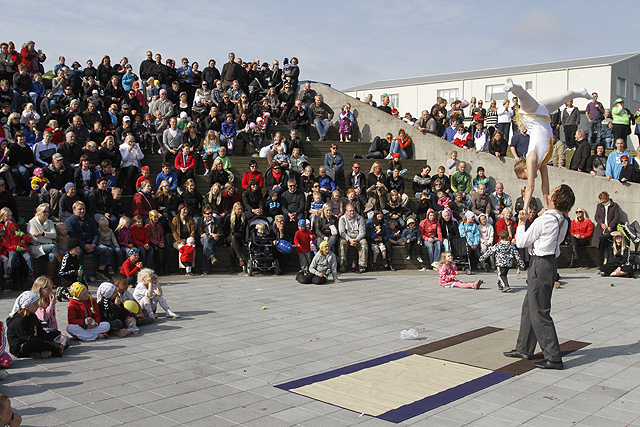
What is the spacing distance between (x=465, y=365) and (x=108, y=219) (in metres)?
Answer: 8.69

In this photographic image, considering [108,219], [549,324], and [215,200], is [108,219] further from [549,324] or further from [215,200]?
[549,324]

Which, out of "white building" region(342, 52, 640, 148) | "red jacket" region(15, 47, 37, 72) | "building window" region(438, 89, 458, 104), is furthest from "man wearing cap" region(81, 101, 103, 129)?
"building window" region(438, 89, 458, 104)

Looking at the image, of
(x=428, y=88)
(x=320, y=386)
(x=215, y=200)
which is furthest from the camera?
(x=428, y=88)

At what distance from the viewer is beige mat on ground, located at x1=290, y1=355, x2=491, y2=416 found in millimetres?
5367

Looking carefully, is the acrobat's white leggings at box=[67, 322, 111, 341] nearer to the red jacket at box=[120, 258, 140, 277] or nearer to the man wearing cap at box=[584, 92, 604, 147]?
the red jacket at box=[120, 258, 140, 277]

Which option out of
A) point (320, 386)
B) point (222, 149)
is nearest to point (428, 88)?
point (222, 149)

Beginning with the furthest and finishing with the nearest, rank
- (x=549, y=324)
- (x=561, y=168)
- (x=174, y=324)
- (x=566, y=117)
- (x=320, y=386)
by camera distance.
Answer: (x=566, y=117), (x=561, y=168), (x=174, y=324), (x=549, y=324), (x=320, y=386)

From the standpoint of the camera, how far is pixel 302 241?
43.6ft

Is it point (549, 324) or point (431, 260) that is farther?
point (431, 260)

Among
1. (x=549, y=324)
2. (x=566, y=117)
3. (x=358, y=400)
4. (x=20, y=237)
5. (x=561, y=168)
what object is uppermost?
(x=566, y=117)

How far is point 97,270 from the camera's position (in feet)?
39.3

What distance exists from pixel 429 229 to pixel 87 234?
7.65m

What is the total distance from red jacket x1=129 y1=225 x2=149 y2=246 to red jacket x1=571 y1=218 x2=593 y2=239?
412 inches

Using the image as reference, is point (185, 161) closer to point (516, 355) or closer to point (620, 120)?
point (516, 355)
